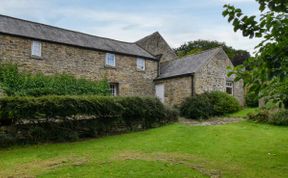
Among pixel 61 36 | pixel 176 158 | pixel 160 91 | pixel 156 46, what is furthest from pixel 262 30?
pixel 156 46

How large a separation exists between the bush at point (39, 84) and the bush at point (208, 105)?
689 cm

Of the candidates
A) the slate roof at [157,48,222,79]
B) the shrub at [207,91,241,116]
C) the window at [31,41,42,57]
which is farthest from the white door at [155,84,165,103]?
the window at [31,41,42,57]

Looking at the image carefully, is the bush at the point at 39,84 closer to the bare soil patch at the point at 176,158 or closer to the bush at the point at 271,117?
the bare soil patch at the point at 176,158

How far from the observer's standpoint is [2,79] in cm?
1595

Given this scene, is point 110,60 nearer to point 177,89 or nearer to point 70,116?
point 177,89

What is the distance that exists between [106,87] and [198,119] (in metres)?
7.79

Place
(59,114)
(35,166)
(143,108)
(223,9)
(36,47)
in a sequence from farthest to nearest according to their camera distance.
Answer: (36,47) → (143,108) → (59,114) → (35,166) → (223,9)

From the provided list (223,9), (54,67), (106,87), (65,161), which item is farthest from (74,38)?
(223,9)

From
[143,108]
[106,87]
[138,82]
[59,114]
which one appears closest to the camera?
[59,114]

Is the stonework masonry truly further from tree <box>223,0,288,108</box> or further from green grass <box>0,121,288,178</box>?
tree <box>223,0,288,108</box>

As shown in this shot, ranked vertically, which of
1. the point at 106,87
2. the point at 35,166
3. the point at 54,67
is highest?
the point at 54,67

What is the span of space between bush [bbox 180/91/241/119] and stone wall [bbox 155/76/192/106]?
124 cm

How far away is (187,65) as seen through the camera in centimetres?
2211

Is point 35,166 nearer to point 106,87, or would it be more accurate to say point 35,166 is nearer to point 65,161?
point 65,161
